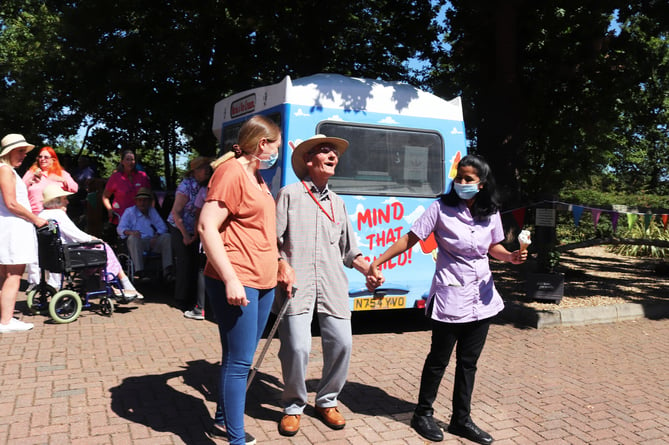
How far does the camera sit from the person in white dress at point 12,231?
6.22 metres

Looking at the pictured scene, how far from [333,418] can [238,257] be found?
1418mm

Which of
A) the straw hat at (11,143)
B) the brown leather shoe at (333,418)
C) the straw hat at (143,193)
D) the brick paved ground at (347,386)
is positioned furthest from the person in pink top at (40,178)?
the brown leather shoe at (333,418)

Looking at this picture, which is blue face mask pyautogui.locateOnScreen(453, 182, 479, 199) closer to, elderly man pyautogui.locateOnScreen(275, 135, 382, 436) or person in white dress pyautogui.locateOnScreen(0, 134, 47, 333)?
elderly man pyautogui.locateOnScreen(275, 135, 382, 436)

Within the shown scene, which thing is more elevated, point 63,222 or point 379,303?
point 63,222

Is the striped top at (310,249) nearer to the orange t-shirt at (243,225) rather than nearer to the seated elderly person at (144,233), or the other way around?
the orange t-shirt at (243,225)

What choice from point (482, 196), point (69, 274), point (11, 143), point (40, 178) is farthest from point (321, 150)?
point (40, 178)

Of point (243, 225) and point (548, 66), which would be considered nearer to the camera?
point (243, 225)

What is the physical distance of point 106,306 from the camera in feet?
24.4

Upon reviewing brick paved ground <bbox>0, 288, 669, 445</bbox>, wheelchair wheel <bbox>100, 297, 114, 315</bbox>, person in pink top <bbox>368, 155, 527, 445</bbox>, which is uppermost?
person in pink top <bbox>368, 155, 527, 445</bbox>

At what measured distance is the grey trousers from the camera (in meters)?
3.83

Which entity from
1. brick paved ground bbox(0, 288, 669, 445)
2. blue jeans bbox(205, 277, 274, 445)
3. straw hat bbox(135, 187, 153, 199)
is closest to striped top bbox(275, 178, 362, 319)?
blue jeans bbox(205, 277, 274, 445)

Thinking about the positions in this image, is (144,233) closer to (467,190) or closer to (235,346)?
(235,346)

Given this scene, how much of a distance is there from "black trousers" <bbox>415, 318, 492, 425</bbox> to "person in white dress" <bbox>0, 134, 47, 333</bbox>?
181 inches

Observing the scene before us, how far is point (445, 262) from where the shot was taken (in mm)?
3932
